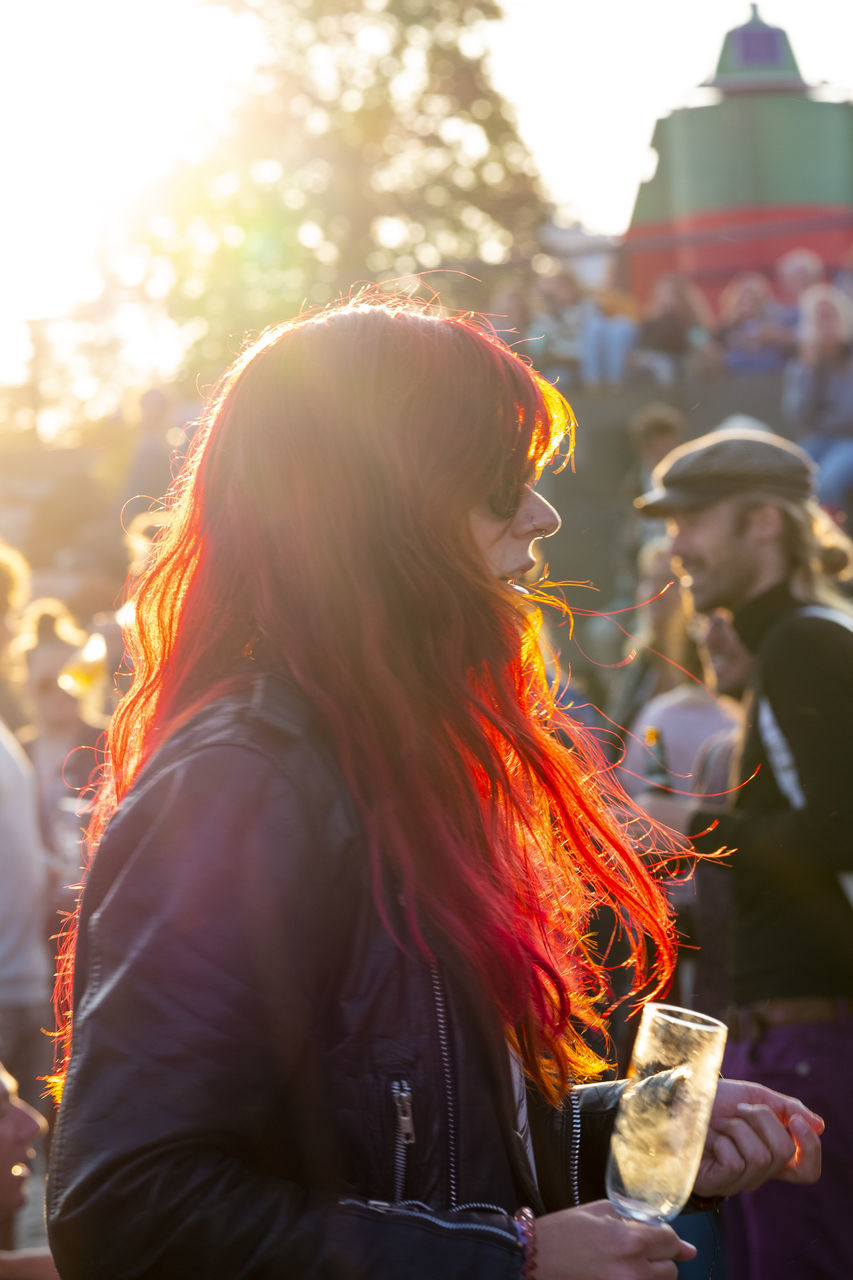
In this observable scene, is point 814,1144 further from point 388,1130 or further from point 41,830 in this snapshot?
point 41,830

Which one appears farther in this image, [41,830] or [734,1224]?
[41,830]

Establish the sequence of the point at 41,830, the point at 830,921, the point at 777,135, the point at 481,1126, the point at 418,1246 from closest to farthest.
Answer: the point at 418,1246 → the point at 481,1126 → the point at 830,921 → the point at 41,830 → the point at 777,135

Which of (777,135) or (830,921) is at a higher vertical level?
(777,135)

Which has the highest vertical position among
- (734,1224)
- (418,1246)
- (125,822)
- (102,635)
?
(125,822)

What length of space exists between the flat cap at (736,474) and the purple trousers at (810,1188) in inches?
48.1

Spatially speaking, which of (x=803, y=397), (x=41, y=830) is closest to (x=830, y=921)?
(x=41, y=830)

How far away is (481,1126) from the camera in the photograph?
1408 millimetres

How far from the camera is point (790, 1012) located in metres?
3.03

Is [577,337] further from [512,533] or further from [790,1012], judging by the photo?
[512,533]

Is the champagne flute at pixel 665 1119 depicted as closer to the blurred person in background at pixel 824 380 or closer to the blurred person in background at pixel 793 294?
the blurred person in background at pixel 824 380

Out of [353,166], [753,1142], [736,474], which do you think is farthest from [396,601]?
[353,166]

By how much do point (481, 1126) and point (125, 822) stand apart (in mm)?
447

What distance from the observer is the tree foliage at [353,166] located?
2592cm

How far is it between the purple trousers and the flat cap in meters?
1.22
